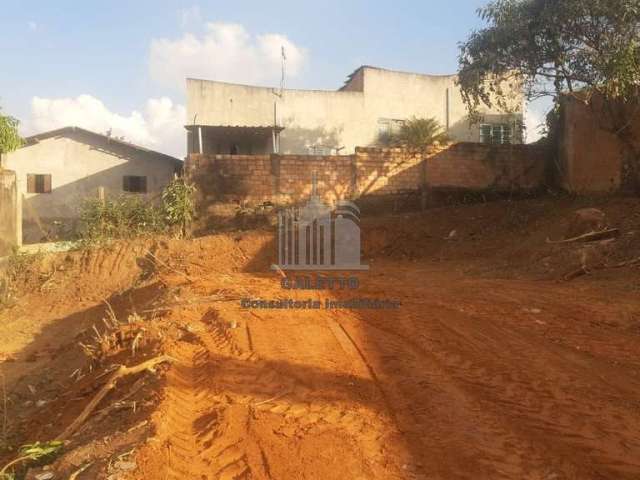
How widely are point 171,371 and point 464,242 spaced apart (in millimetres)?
8463

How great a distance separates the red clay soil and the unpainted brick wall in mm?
4514

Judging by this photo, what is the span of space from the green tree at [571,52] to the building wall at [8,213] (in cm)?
1013

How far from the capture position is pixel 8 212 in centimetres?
1057

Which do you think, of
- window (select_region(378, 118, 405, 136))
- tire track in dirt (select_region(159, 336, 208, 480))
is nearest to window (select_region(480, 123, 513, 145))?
window (select_region(378, 118, 405, 136))

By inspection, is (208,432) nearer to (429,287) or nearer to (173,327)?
(173,327)

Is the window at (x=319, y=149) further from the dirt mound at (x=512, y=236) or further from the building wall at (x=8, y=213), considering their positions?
the building wall at (x=8, y=213)

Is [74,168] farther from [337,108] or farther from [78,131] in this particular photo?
[337,108]

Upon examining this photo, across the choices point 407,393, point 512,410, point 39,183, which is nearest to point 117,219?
point 39,183

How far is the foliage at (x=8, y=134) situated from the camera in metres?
12.8

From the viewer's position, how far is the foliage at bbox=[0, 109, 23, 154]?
1284 cm

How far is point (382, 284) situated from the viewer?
27.1ft

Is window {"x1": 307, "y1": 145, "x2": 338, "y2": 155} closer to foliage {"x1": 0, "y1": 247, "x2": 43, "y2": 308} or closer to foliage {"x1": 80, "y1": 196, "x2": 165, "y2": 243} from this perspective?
foliage {"x1": 80, "y1": 196, "x2": 165, "y2": 243}

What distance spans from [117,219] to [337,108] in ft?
36.2

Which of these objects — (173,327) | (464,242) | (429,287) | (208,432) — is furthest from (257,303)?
(464,242)
